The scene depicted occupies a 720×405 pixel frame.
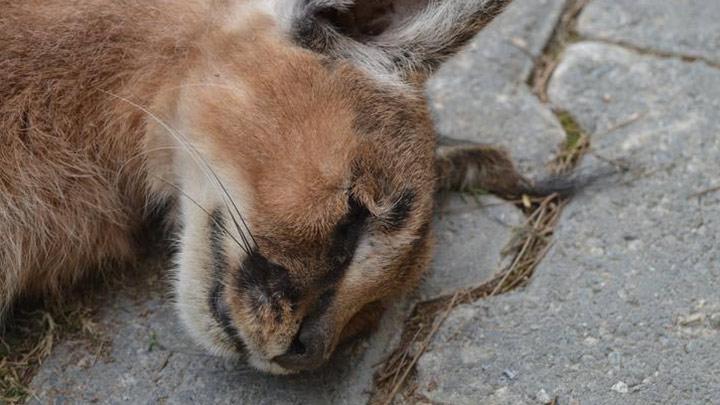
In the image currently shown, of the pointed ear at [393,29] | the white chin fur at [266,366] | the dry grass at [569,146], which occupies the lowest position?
the dry grass at [569,146]

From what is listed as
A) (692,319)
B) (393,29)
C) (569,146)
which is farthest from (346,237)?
(569,146)

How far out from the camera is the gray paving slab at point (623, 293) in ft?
9.91

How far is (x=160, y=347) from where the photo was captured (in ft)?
10.3

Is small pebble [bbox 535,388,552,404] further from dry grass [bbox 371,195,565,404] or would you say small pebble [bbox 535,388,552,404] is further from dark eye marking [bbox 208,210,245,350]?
dark eye marking [bbox 208,210,245,350]

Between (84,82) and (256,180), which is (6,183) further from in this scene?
A: (256,180)

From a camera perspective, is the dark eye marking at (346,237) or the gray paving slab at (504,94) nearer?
the dark eye marking at (346,237)

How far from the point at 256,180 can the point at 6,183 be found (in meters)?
0.84

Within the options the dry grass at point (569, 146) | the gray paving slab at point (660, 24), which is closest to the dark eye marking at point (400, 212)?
the dry grass at point (569, 146)

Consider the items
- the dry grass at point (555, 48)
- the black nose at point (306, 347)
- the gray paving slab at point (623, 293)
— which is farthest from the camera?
the dry grass at point (555, 48)

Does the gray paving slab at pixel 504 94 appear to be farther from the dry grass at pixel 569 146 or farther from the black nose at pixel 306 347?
the black nose at pixel 306 347

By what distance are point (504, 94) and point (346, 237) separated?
1.73 meters

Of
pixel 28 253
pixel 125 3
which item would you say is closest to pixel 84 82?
pixel 125 3

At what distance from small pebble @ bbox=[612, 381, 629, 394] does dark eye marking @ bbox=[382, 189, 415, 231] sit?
2.74ft

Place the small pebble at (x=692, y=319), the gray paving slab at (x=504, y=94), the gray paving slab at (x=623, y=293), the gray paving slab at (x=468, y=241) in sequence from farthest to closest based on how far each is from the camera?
the gray paving slab at (x=504, y=94)
the gray paving slab at (x=468, y=241)
the small pebble at (x=692, y=319)
the gray paving slab at (x=623, y=293)
